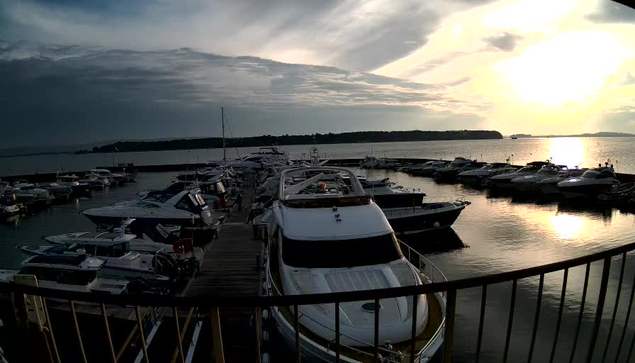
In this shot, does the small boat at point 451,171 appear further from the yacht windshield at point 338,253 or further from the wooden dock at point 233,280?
the yacht windshield at point 338,253

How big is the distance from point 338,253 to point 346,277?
0.65 m

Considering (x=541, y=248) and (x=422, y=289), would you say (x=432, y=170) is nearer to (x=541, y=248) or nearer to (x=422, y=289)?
(x=541, y=248)

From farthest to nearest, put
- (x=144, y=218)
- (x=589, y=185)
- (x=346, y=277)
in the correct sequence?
(x=589, y=185) → (x=144, y=218) → (x=346, y=277)

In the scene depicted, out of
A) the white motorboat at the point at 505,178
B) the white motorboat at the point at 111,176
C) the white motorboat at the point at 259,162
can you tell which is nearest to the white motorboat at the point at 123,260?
the white motorboat at the point at 259,162

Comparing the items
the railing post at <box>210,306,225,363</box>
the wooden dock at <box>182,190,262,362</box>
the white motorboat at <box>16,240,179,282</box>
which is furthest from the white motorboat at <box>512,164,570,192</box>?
the railing post at <box>210,306,225,363</box>

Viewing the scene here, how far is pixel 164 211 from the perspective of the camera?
21047 mm

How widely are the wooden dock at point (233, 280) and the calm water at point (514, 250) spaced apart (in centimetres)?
616

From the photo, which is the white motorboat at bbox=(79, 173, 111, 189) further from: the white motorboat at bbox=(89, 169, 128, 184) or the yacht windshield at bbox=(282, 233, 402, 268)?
the yacht windshield at bbox=(282, 233, 402, 268)

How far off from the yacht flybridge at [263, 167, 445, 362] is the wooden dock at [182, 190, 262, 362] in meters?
1.46

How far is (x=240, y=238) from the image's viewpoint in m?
16.9

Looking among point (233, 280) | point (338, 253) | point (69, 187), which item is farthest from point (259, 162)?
point (338, 253)

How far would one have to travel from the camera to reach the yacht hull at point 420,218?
2217 cm

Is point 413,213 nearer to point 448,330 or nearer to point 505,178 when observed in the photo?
point 448,330

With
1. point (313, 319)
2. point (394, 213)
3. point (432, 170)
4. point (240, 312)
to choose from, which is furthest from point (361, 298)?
point (432, 170)
